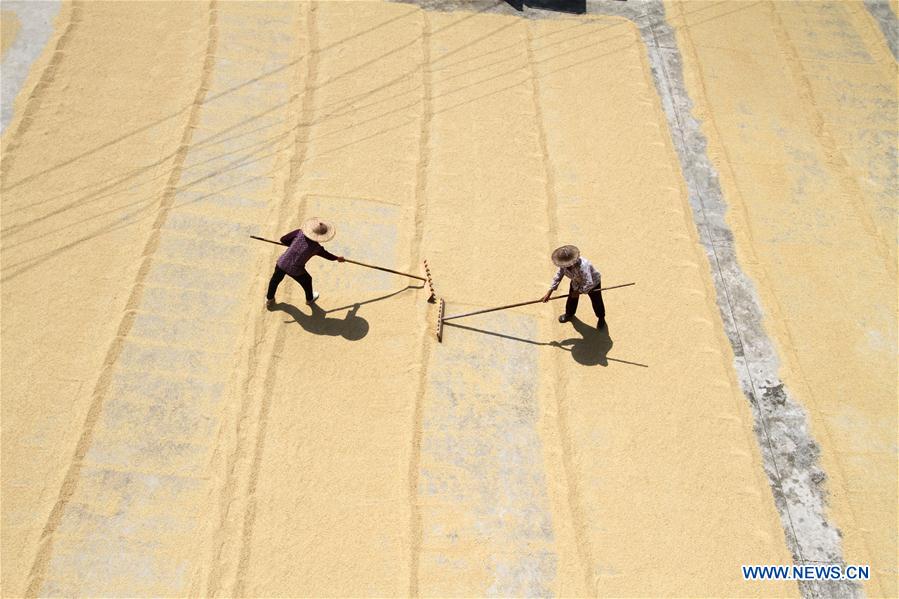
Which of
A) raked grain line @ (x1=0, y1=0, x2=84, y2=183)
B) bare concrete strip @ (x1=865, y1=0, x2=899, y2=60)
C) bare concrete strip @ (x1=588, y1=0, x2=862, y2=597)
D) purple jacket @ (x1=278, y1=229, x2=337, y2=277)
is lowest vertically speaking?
bare concrete strip @ (x1=588, y1=0, x2=862, y2=597)

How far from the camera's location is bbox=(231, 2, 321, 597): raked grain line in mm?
5477

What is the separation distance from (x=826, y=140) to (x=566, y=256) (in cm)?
519

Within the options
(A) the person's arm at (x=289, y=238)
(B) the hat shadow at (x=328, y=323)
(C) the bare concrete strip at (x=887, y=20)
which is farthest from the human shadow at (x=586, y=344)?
(C) the bare concrete strip at (x=887, y=20)

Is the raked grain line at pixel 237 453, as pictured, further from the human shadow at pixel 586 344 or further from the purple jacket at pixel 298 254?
the human shadow at pixel 586 344

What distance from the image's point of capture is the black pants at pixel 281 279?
257 inches

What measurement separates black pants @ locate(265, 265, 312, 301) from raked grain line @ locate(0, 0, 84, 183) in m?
3.23

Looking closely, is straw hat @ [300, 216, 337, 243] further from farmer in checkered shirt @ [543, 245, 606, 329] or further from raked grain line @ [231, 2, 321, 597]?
farmer in checkered shirt @ [543, 245, 606, 329]

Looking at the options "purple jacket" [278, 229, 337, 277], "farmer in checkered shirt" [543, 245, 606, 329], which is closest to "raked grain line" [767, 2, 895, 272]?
"farmer in checkered shirt" [543, 245, 606, 329]

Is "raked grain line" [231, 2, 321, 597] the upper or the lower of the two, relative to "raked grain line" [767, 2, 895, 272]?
upper

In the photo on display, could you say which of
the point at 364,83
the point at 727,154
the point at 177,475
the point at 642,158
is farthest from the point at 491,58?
the point at 177,475

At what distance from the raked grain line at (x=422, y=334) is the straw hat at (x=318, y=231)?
1247 mm

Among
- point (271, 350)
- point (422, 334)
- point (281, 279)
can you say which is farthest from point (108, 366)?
point (422, 334)

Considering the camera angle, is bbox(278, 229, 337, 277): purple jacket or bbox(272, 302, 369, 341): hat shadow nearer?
bbox(278, 229, 337, 277): purple jacket

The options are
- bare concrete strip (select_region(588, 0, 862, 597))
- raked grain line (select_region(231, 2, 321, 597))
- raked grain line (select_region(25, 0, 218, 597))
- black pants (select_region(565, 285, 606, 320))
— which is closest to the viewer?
raked grain line (select_region(25, 0, 218, 597))
